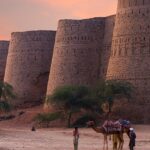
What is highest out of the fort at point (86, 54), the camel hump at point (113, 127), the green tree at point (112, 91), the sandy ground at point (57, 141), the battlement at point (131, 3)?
the battlement at point (131, 3)

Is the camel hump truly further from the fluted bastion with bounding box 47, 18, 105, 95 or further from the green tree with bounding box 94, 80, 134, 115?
the fluted bastion with bounding box 47, 18, 105, 95

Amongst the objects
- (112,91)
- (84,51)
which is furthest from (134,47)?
(84,51)

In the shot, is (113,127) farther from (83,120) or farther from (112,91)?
(83,120)

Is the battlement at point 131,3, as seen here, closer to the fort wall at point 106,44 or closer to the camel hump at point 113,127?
the fort wall at point 106,44

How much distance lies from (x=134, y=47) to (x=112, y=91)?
2924 mm

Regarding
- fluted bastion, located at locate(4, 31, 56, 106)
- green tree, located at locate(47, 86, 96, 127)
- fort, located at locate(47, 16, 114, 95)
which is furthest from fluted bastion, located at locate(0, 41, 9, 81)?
green tree, located at locate(47, 86, 96, 127)

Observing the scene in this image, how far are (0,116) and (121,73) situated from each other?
13679 millimetres

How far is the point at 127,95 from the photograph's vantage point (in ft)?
126

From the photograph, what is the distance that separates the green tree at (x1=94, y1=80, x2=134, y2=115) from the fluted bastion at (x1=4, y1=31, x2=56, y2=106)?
44.8ft

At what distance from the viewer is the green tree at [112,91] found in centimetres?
3809

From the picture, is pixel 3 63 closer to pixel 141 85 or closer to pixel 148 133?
pixel 141 85

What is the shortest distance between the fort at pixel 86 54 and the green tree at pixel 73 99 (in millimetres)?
1987

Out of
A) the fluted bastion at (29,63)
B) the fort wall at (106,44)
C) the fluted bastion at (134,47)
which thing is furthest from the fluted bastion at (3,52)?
the fluted bastion at (134,47)

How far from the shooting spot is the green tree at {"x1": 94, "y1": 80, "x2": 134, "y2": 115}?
38094mm
